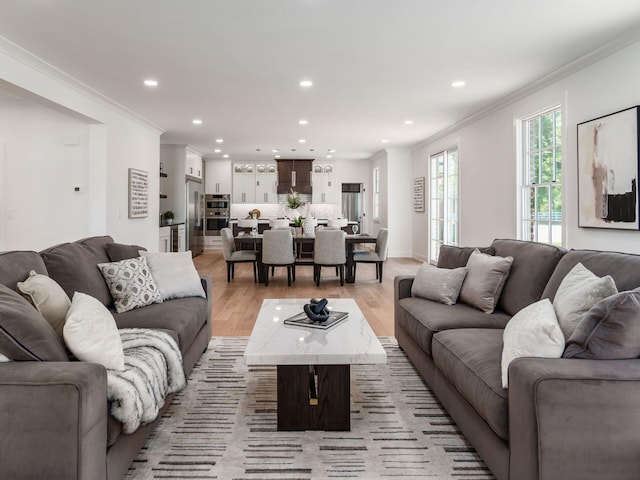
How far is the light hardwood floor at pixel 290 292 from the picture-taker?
447 centimetres

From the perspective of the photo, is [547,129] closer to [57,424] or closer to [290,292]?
[290,292]

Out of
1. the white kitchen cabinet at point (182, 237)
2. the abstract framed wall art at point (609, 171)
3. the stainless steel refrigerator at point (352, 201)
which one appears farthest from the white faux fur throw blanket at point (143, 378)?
the stainless steel refrigerator at point (352, 201)

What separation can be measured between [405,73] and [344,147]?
536 cm

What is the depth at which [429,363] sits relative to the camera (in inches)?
104

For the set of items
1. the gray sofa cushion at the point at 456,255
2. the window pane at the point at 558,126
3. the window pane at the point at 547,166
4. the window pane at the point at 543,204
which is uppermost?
the window pane at the point at 558,126

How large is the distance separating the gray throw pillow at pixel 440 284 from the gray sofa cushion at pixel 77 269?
2.28 m

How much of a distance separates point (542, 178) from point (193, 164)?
7.95m

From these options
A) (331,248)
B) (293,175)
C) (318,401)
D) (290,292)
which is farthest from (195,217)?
(318,401)

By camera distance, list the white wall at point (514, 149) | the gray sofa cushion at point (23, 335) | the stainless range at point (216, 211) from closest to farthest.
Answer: the gray sofa cushion at point (23, 335) < the white wall at point (514, 149) < the stainless range at point (216, 211)

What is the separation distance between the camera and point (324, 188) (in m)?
12.2

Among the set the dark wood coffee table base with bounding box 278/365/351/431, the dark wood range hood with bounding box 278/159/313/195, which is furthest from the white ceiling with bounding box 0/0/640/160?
the dark wood range hood with bounding box 278/159/313/195

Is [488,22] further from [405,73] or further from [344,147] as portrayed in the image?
[344,147]

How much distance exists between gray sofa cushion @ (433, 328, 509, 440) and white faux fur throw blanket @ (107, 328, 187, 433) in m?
1.37

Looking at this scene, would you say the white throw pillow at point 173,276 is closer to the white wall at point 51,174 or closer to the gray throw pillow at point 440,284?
the gray throw pillow at point 440,284
